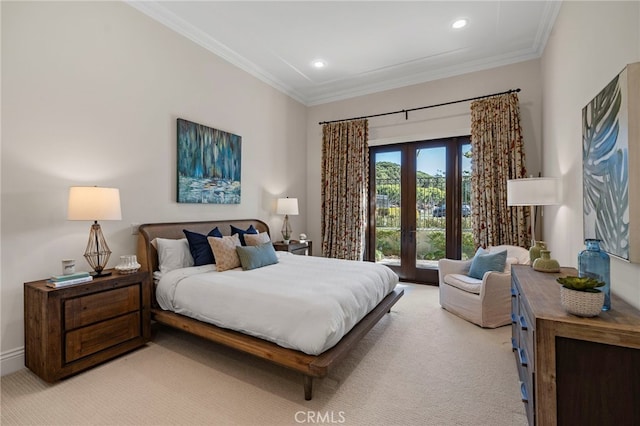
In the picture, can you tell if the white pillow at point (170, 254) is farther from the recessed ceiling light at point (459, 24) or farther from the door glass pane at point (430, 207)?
the recessed ceiling light at point (459, 24)

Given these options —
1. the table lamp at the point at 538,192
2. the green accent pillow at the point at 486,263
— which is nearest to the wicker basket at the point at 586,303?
the table lamp at the point at 538,192

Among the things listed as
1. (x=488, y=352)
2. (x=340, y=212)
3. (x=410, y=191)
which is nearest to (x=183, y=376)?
(x=488, y=352)

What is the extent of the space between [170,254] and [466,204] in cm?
433

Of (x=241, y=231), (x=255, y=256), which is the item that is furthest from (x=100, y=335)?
(x=241, y=231)

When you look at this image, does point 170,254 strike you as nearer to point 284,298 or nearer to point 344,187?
point 284,298

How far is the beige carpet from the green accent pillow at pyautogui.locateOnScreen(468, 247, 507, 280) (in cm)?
89

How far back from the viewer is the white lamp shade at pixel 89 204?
2.41 m

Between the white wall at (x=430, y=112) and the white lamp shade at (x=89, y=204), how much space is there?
380 centimetres

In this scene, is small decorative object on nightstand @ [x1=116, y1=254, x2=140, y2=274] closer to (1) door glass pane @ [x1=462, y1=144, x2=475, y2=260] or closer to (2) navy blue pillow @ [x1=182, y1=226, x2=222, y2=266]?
(2) navy blue pillow @ [x1=182, y1=226, x2=222, y2=266]

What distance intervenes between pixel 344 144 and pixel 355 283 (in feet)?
11.0

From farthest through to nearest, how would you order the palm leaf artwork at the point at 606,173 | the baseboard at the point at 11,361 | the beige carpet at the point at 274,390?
the baseboard at the point at 11,361 < the beige carpet at the point at 274,390 < the palm leaf artwork at the point at 606,173

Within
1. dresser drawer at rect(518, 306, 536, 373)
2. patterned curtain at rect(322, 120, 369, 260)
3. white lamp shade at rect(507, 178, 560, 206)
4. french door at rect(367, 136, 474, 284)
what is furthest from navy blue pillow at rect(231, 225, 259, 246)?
white lamp shade at rect(507, 178, 560, 206)

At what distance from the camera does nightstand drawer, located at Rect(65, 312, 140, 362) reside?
90.7 inches

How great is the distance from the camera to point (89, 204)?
243 centimetres
